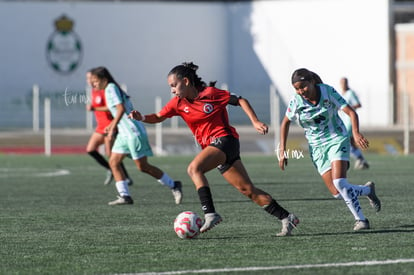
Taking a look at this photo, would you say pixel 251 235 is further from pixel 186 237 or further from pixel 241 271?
pixel 241 271

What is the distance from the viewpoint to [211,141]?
10.6 meters

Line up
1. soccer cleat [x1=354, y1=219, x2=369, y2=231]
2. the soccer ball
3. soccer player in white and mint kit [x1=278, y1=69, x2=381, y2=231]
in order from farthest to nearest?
1. soccer cleat [x1=354, y1=219, x2=369, y2=231]
2. soccer player in white and mint kit [x1=278, y1=69, x2=381, y2=231]
3. the soccer ball

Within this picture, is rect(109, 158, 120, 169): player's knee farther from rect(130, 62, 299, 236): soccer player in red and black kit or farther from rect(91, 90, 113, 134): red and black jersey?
rect(130, 62, 299, 236): soccer player in red and black kit

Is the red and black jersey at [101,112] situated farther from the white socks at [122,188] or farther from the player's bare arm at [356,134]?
the player's bare arm at [356,134]

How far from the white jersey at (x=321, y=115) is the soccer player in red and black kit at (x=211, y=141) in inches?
28.4

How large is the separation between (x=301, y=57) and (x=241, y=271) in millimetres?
41533

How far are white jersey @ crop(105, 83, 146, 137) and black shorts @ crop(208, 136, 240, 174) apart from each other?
4.57 m

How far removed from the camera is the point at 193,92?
1063 centimetres

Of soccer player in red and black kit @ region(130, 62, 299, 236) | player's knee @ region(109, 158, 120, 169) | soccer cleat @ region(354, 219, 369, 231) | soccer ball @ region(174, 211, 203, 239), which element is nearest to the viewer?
soccer ball @ region(174, 211, 203, 239)

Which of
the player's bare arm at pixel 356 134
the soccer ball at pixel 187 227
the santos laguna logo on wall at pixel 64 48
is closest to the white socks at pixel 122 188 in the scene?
the soccer ball at pixel 187 227

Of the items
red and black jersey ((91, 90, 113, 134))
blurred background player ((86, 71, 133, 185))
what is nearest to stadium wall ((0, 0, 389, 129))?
blurred background player ((86, 71, 133, 185))

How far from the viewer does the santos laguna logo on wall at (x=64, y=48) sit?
48.4 m

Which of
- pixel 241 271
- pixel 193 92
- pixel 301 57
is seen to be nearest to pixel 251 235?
pixel 193 92

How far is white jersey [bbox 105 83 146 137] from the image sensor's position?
15023mm
